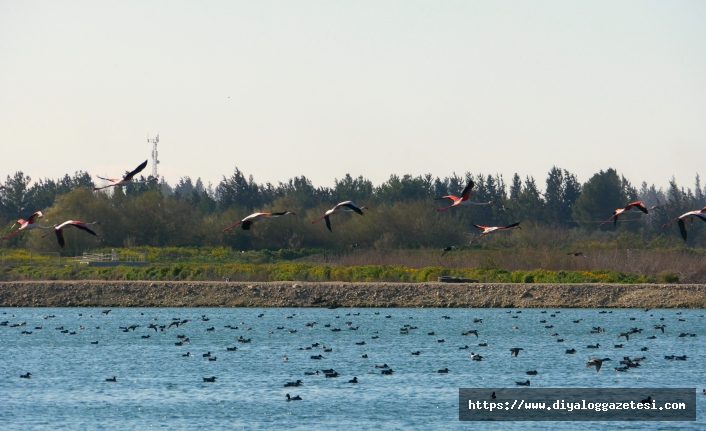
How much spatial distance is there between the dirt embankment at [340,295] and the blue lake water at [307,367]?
3.11m

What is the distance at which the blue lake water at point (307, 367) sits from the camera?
31.2 m

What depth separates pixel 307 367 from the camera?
136ft

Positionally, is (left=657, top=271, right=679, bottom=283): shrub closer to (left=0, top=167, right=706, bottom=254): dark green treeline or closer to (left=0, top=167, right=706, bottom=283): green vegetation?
(left=0, top=167, right=706, bottom=283): green vegetation

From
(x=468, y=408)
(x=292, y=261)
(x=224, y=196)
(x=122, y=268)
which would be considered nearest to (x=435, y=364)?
(x=468, y=408)

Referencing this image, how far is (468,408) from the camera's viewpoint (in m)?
32.3

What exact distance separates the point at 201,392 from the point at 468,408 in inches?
364

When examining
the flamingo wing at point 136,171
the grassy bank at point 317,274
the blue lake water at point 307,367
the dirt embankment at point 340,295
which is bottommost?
the blue lake water at point 307,367

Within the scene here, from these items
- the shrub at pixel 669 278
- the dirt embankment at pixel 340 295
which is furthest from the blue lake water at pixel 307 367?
the shrub at pixel 669 278

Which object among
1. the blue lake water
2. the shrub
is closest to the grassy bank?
the shrub

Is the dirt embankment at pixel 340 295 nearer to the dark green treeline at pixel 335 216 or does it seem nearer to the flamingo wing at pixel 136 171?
the dark green treeline at pixel 335 216

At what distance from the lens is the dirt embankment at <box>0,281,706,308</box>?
69.4 meters

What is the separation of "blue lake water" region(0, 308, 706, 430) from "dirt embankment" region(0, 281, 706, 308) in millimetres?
3111

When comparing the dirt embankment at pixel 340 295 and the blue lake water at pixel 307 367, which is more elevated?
the dirt embankment at pixel 340 295

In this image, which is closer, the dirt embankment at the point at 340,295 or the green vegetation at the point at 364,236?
the dirt embankment at the point at 340,295
